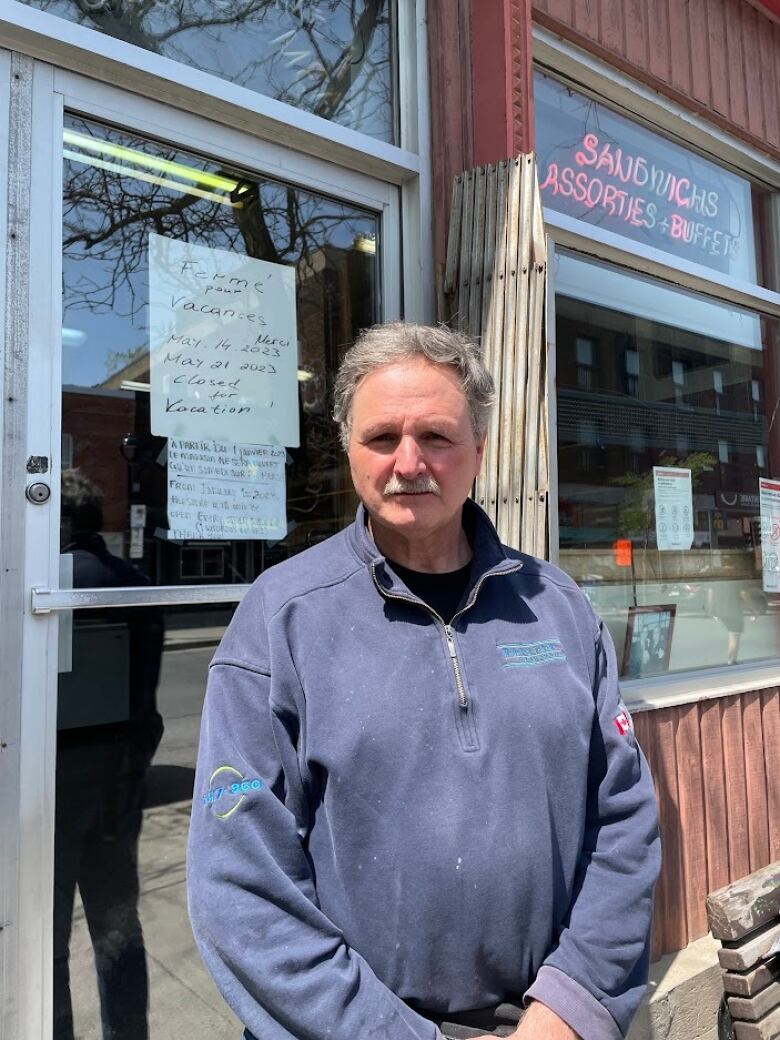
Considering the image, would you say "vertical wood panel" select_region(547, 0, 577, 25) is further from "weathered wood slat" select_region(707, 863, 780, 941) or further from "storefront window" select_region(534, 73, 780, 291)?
"weathered wood slat" select_region(707, 863, 780, 941)

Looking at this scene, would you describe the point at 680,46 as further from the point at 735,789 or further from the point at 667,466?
the point at 735,789

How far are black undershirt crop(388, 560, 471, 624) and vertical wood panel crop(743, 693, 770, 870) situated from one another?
230cm

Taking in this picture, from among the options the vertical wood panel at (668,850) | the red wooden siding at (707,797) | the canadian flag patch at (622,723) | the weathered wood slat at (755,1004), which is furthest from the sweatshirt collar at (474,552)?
A: the weathered wood slat at (755,1004)

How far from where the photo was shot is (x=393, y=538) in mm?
1458

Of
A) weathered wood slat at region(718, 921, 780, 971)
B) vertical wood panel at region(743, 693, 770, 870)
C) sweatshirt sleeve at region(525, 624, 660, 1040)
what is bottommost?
weathered wood slat at region(718, 921, 780, 971)

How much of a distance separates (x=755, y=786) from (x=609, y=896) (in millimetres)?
2257

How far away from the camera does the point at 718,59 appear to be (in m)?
3.69

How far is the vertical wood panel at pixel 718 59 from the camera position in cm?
366

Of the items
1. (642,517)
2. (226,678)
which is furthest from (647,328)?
(226,678)

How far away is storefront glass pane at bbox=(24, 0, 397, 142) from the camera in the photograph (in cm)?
219

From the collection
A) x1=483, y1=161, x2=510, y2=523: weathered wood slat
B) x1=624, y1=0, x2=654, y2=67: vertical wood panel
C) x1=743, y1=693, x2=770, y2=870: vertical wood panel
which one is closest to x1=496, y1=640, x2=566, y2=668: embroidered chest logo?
x1=483, y1=161, x2=510, y2=523: weathered wood slat

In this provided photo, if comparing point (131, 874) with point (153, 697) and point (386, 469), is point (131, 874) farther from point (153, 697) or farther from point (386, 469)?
point (386, 469)

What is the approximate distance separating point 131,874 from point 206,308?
1.64 meters

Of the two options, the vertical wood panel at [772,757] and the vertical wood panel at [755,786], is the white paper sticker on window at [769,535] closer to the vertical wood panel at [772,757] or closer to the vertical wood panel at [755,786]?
the vertical wood panel at [772,757]
